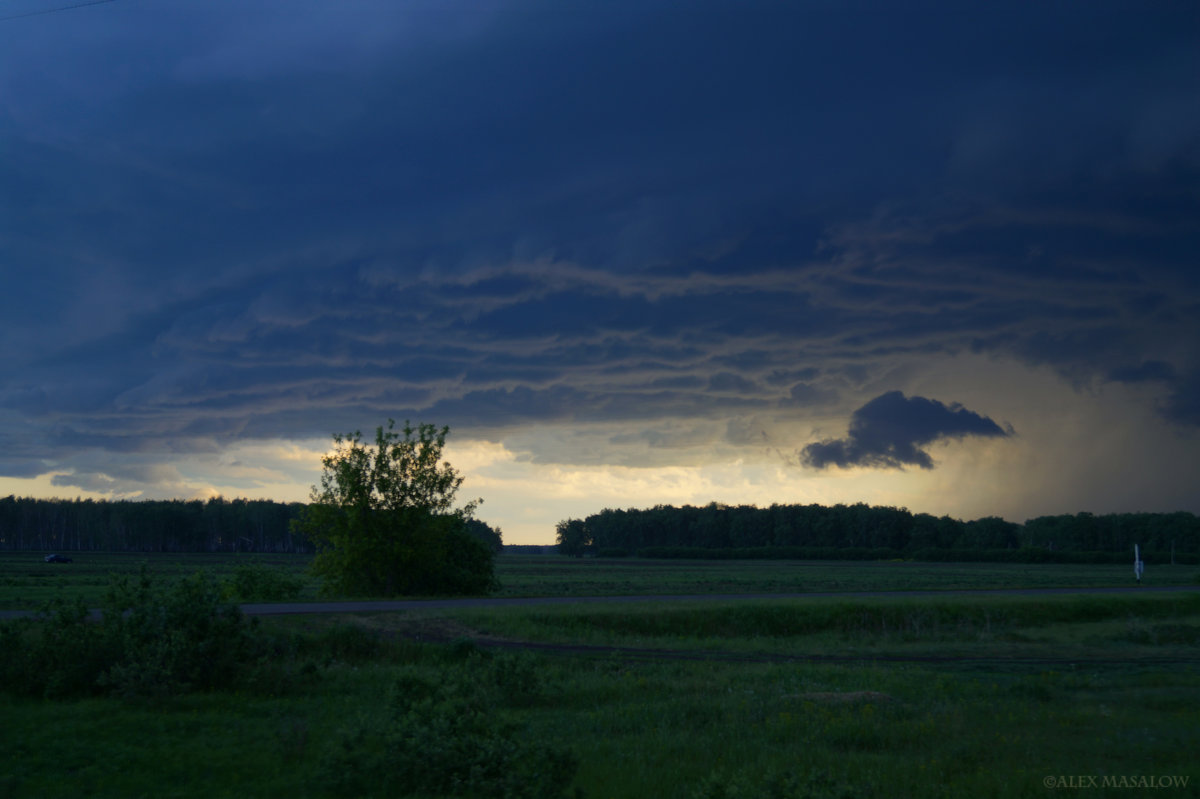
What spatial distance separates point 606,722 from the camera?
16.8 metres

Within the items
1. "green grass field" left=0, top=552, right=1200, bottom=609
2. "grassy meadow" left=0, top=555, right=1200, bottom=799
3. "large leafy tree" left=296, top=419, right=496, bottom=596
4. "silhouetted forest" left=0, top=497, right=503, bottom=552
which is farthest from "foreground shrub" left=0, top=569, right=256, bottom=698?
"silhouetted forest" left=0, top=497, right=503, bottom=552

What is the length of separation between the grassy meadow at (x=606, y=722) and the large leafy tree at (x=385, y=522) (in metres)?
10.4

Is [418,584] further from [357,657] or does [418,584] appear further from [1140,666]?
[1140,666]

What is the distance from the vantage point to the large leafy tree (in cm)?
3950

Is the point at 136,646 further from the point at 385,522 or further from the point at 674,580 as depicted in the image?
the point at 674,580

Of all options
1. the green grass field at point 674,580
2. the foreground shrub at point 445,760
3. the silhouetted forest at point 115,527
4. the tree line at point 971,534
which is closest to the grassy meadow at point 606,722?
the foreground shrub at point 445,760

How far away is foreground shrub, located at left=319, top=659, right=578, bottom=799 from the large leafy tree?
26548 mm

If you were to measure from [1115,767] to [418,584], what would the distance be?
33129mm

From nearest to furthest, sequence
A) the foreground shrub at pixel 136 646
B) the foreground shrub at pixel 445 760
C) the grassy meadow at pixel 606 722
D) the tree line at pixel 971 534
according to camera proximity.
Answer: the foreground shrub at pixel 445 760 → the grassy meadow at pixel 606 722 → the foreground shrub at pixel 136 646 → the tree line at pixel 971 534

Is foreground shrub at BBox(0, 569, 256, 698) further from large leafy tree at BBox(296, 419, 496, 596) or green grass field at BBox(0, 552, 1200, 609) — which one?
large leafy tree at BBox(296, 419, 496, 596)

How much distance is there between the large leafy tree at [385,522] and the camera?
39.5m

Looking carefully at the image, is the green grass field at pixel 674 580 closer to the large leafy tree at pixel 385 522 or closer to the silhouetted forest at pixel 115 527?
the large leafy tree at pixel 385 522

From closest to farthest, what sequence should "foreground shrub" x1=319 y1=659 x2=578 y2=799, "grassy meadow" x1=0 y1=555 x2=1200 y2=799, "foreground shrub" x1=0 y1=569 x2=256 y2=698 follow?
"foreground shrub" x1=319 y1=659 x2=578 y2=799 < "grassy meadow" x1=0 y1=555 x2=1200 y2=799 < "foreground shrub" x1=0 y1=569 x2=256 y2=698

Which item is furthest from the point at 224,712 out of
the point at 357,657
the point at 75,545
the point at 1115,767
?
the point at 75,545
